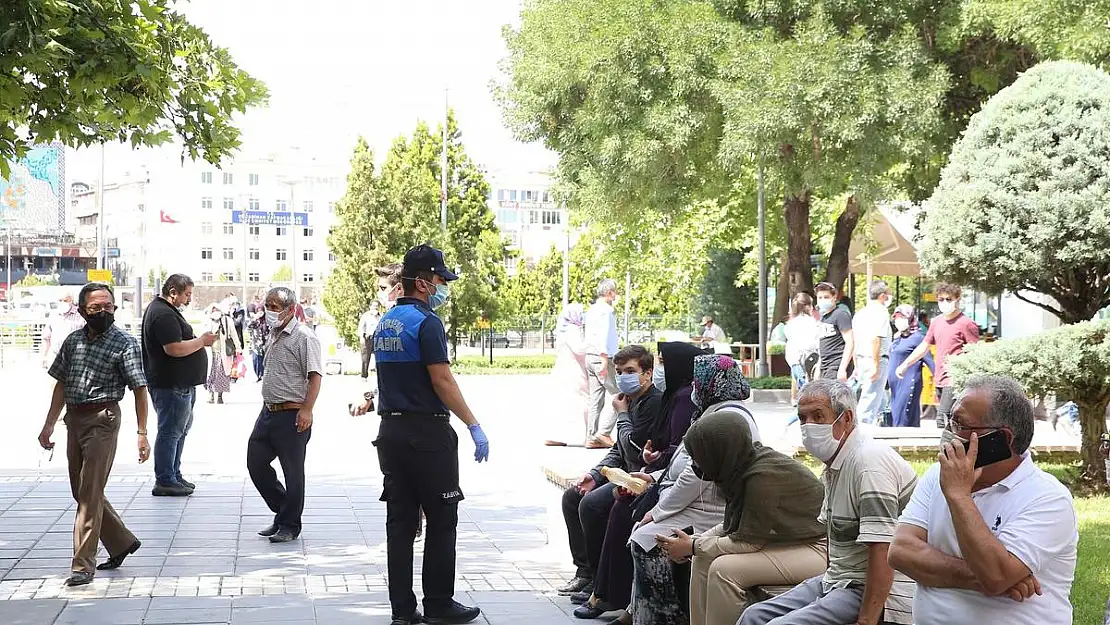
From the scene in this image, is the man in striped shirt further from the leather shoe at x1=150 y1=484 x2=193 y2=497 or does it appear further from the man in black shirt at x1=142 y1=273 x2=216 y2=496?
the leather shoe at x1=150 y1=484 x2=193 y2=497

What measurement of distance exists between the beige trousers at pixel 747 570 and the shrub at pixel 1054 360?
15.6 feet

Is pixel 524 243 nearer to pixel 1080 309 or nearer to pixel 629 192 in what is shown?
pixel 629 192

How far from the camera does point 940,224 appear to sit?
34.0 ft

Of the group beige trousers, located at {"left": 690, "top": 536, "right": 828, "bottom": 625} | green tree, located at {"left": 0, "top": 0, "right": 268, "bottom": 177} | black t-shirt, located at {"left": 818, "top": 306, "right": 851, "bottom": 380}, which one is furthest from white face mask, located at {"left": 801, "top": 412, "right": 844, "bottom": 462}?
black t-shirt, located at {"left": 818, "top": 306, "right": 851, "bottom": 380}

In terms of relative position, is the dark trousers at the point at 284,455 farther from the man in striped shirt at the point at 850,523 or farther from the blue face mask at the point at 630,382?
the man in striped shirt at the point at 850,523

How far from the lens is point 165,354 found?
35.2 feet

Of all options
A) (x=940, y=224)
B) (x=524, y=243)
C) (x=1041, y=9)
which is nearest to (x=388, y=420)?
(x=940, y=224)

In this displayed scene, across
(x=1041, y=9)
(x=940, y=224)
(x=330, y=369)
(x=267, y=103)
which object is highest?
(x=1041, y=9)

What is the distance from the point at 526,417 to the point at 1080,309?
10.5 metres

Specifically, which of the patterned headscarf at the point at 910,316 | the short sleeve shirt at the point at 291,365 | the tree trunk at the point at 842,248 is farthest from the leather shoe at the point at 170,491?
the tree trunk at the point at 842,248

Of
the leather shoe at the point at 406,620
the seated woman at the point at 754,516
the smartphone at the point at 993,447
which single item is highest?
the smartphone at the point at 993,447

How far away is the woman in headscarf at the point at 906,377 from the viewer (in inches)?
613

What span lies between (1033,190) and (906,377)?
5.82 metres

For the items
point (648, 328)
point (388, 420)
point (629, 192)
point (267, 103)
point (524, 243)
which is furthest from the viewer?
point (524, 243)
